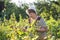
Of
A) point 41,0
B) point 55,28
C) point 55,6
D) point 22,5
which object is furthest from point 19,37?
point 22,5

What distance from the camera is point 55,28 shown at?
4785 millimetres

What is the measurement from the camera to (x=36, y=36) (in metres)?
3.10

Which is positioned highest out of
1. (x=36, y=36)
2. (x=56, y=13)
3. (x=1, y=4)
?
(x=1, y=4)

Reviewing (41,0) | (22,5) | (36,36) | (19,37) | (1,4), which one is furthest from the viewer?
(1,4)

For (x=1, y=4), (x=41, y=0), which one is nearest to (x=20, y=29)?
(x=41, y=0)

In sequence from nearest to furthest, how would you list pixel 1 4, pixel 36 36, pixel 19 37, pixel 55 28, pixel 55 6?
pixel 36 36
pixel 19 37
pixel 55 28
pixel 55 6
pixel 1 4

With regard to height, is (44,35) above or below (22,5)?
below

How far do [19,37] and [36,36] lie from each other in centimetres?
36

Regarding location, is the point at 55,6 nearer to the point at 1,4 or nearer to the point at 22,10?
the point at 22,10

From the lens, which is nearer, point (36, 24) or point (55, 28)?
point (36, 24)

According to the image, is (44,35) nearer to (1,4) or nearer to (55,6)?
(55,6)

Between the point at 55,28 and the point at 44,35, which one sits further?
the point at 55,28

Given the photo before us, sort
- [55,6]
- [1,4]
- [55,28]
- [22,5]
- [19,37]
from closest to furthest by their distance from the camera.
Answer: [19,37], [55,28], [55,6], [22,5], [1,4]

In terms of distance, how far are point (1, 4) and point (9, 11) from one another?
1.60 meters
